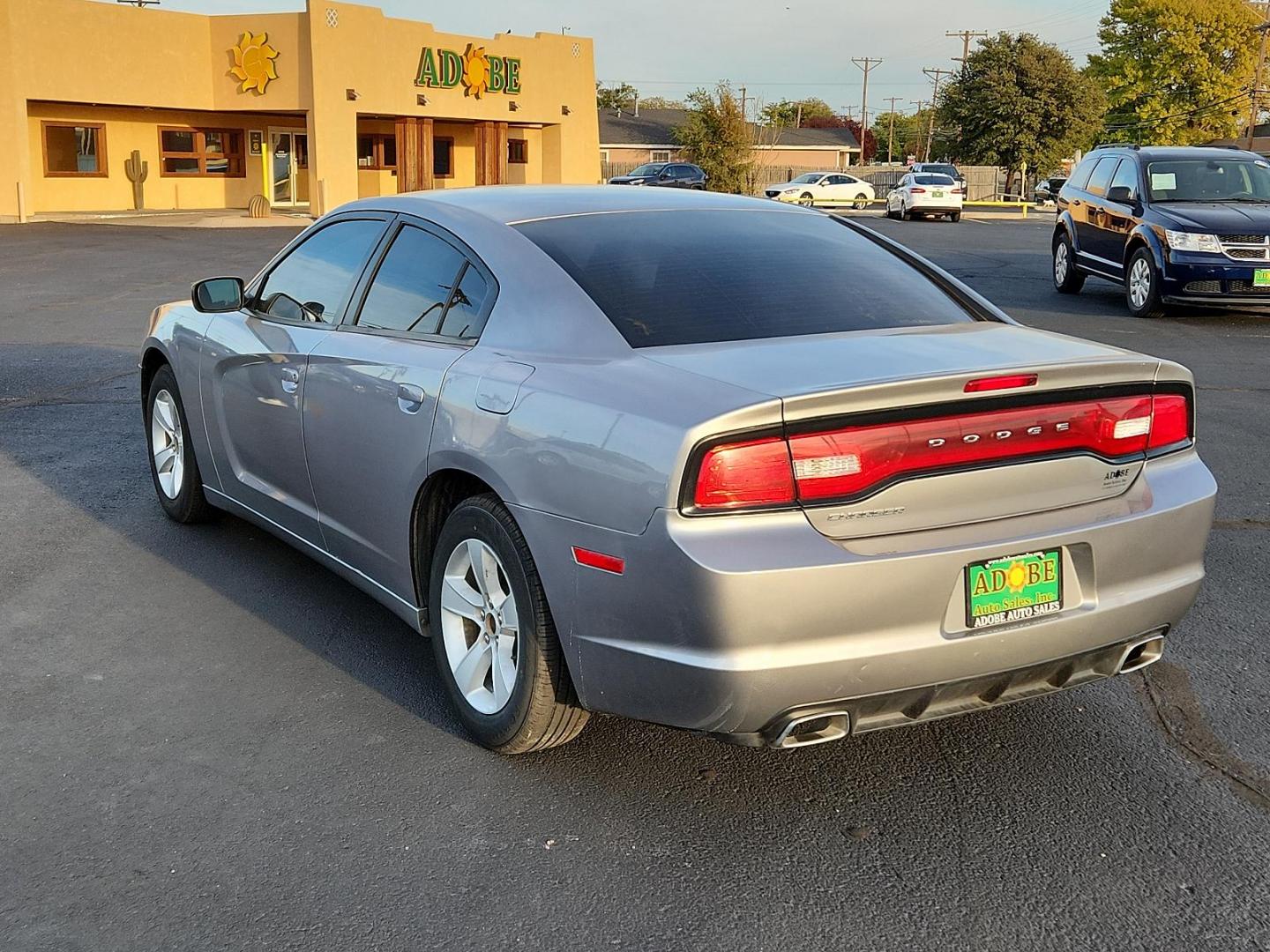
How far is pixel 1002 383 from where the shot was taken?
333cm

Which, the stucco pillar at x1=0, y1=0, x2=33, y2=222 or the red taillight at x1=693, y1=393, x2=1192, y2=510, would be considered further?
the stucco pillar at x1=0, y1=0, x2=33, y2=222

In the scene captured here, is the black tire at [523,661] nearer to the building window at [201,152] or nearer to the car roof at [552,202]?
the car roof at [552,202]

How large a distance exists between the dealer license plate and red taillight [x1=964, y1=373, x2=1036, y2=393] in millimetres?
416

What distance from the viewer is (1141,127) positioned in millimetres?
85562

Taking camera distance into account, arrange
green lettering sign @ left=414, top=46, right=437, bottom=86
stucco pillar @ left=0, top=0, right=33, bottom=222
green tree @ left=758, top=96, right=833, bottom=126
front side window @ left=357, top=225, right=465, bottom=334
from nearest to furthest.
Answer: front side window @ left=357, top=225, right=465, bottom=334 < stucco pillar @ left=0, top=0, right=33, bottom=222 < green lettering sign @ left=414, top=46, right=437, bottom=86 < green tree @ left=758, top=96, right=833, bottom=126

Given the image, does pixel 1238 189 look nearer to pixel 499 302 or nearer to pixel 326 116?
pixel 499 302

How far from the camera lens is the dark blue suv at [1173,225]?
13.5m

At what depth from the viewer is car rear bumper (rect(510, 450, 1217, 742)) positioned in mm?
3096

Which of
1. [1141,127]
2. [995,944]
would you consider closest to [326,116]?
[995,944]

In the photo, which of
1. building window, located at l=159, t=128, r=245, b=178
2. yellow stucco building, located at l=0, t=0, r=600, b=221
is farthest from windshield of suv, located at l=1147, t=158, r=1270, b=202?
building window, located at l=159, t=128, r=245, b=178

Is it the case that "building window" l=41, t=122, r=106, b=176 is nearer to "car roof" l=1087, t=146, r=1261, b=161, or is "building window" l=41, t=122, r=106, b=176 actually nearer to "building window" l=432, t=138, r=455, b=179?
"building window" l=432, t=138, r=455, b=179

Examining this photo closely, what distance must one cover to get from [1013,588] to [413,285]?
2.20 meters

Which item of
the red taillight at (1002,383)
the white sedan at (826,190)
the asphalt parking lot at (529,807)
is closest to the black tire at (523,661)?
the asphalt parking lot at (529,807)

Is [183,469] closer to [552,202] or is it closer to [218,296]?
[218,296]
